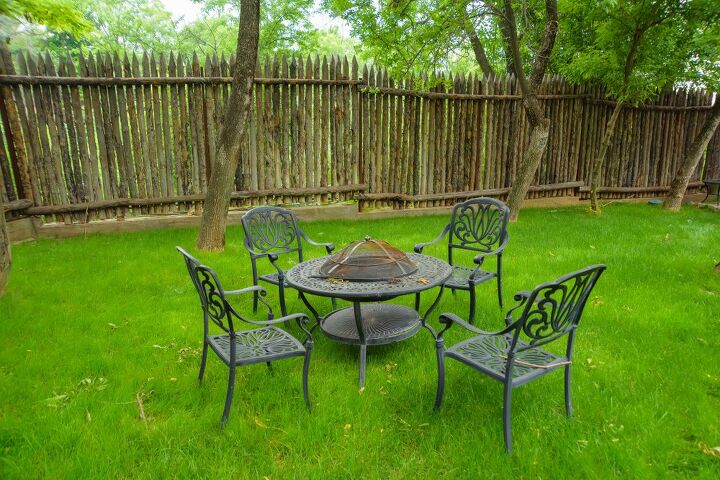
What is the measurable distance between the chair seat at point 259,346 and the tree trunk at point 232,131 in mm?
3006

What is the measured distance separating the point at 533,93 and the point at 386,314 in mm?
5479

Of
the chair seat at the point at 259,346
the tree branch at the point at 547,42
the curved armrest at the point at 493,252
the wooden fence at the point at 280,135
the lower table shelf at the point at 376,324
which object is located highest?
the tree branch at the point at 547,42

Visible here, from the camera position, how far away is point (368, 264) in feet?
10.6

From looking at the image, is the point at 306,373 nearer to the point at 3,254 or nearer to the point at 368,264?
the point at 368,264

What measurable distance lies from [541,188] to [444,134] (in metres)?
2.52

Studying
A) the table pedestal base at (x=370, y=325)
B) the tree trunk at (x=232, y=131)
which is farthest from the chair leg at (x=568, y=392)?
the tree trunk at (x=232, y=131)

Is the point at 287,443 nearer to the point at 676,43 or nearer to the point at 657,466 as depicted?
the point at 657,466

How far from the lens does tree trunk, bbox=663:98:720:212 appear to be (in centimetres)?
867

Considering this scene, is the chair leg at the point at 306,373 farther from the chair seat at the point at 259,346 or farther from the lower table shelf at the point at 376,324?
the lower table shelf at the point at 376,324

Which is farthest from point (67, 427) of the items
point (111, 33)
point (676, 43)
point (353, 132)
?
point (111, 33)

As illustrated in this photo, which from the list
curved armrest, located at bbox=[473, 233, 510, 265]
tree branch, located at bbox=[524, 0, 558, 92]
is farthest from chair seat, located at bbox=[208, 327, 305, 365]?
tree branch, located at bbox=[524, 0, 558, 92]

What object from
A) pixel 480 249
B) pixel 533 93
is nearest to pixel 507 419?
pixel 480 249

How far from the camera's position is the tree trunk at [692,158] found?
8672 millimetres

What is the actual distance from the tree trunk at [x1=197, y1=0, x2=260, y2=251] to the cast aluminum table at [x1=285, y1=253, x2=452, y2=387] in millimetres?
2469
